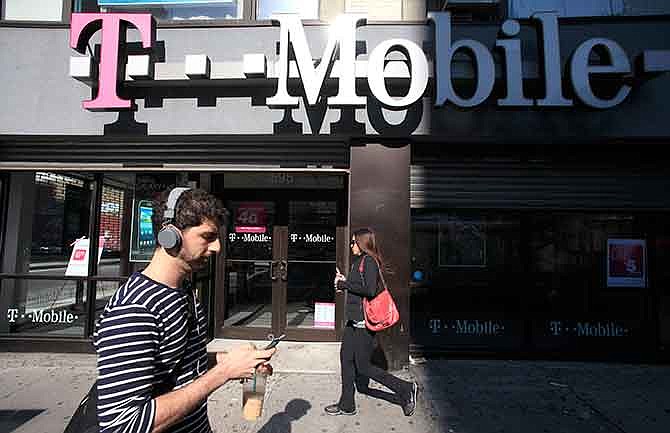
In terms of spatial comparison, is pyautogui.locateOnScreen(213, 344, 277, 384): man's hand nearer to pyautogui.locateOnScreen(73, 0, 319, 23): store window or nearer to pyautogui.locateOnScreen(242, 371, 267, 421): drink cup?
pyautogui.locateOnScreen(242, 371, 267, 421): drink cup

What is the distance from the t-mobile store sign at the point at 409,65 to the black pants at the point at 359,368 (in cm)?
301

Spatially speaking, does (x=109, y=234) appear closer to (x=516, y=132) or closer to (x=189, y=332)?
(x=189, y=332)

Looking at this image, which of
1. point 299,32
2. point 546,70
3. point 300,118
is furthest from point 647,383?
A: point 299,32

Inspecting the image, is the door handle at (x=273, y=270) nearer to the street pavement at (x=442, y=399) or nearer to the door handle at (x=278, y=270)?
the door handle at (x=278, y=270)

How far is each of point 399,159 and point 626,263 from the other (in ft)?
13.0

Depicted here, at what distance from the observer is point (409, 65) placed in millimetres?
5688

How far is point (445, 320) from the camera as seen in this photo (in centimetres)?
648

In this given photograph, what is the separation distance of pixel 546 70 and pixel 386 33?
2.35 meters

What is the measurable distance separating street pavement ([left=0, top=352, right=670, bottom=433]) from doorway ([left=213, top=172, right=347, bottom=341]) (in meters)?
A: 1.54

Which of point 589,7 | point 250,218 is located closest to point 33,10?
point 250,218

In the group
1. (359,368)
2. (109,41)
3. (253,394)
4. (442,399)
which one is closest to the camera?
(253,394)

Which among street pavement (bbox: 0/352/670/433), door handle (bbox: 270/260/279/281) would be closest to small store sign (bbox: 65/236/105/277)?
street pavement (bbox: 0/352/670/433)

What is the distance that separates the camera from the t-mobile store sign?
5531mm

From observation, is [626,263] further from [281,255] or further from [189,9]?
[189,9]
